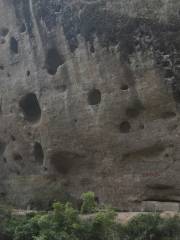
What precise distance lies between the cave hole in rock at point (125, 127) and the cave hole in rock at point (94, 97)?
1.07 meters

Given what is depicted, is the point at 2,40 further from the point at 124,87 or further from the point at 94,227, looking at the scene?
the point at 94,227

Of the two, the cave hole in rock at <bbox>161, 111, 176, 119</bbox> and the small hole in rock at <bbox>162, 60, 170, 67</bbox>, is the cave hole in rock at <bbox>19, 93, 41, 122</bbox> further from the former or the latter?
the small hole in rock at <bbox>162, 60, 170, 67</bbox>

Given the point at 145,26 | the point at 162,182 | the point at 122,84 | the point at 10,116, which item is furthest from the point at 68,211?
the point at 10,116

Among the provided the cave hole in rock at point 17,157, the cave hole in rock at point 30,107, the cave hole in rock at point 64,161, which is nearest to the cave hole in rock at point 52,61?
the cave hole in rock at point 30,107

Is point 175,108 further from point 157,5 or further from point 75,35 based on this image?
point 75,35

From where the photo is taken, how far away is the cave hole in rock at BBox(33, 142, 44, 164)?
1783 cm

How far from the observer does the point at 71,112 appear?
16.5 m

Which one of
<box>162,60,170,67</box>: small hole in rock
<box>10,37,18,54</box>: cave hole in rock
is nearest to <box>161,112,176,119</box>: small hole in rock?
<box>162,60,170,67</box>: small hole in rock

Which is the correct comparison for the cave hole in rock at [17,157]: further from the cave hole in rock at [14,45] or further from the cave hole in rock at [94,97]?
the cave hole in rock at [94,97]

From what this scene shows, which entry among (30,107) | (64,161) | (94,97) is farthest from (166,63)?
(30,107)

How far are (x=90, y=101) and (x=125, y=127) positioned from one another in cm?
142

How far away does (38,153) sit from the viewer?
1800 cm

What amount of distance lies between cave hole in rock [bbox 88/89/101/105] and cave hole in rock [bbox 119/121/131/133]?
107 centimetres

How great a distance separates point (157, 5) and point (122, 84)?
93.3 inches
